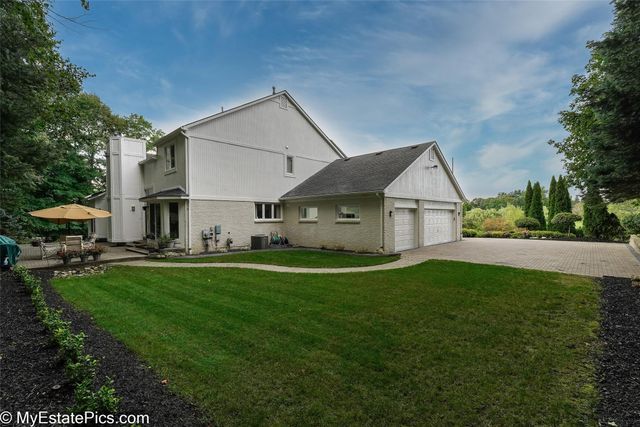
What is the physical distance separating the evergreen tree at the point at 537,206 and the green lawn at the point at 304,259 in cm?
2044

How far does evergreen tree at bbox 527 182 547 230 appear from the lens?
25906 millimetres

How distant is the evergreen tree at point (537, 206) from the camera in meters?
25.9

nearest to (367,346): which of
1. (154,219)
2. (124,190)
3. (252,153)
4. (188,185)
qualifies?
(188,185)

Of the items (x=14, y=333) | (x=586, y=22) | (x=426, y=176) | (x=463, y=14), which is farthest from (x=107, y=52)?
(x=586, y=22)

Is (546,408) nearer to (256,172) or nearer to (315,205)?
(315,205)

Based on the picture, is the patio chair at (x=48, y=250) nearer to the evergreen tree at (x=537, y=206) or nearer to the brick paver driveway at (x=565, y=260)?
the brick paver driveway at (x=565, y=260)

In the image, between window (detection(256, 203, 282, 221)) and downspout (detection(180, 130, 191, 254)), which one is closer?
downspout (detection(180, 130, 191, 254))

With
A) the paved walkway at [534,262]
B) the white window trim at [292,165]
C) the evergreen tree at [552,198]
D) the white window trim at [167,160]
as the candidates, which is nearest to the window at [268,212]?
the white window trim at [292,165]

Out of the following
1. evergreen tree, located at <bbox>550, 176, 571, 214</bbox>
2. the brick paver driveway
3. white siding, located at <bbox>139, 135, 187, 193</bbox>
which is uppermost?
white siding, located at <bbox>139, 135, 187, 193</bbox>

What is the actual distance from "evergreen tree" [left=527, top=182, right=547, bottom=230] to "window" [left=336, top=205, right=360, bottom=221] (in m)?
20.5

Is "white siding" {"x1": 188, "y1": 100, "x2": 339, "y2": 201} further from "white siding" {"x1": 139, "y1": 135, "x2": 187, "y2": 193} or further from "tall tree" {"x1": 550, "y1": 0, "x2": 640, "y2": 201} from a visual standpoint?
"tall tree" {"x1": 550, "y1": 0, "x2": 640, "y2": 201}

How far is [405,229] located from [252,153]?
9685mm

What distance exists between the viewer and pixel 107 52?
34.6ft

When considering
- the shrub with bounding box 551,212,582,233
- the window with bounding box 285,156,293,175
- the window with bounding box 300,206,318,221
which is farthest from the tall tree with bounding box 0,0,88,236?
the shrub with bounding box 551,212,582,233
